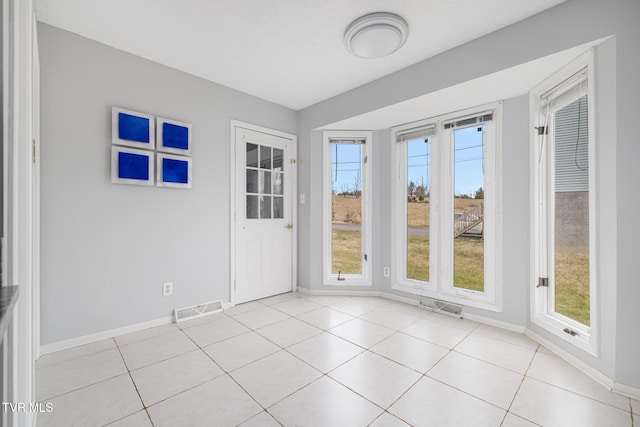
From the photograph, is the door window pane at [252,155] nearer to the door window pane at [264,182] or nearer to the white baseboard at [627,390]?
the door window pane at [264,182]

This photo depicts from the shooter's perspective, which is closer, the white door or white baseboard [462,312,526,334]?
white baseboard [462,312,526,334]

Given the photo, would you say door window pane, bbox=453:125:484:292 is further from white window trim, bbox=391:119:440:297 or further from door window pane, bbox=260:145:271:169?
door window pane, bbox=260:145:271:169

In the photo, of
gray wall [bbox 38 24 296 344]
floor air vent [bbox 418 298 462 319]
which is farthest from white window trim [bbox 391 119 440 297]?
gray wall [bbox 38 24 296 344]

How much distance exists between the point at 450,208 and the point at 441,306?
1107 mm

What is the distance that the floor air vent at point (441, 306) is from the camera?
3.04 metres

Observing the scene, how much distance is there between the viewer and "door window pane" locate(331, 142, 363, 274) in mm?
3844

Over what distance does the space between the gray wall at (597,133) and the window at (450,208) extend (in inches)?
6.1

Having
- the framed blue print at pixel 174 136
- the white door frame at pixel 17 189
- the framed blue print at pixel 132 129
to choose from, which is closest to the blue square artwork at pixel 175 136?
the framed blue print at pixel 174 136

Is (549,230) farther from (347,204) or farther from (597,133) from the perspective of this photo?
(347,204)

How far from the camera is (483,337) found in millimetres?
2531

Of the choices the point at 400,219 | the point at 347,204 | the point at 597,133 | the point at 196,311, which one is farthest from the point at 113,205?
the point at 597,133

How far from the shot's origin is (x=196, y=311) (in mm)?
2984

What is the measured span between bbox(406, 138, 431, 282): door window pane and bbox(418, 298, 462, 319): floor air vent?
0.84 feet

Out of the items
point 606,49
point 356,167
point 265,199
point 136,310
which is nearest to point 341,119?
→ point 356,167
